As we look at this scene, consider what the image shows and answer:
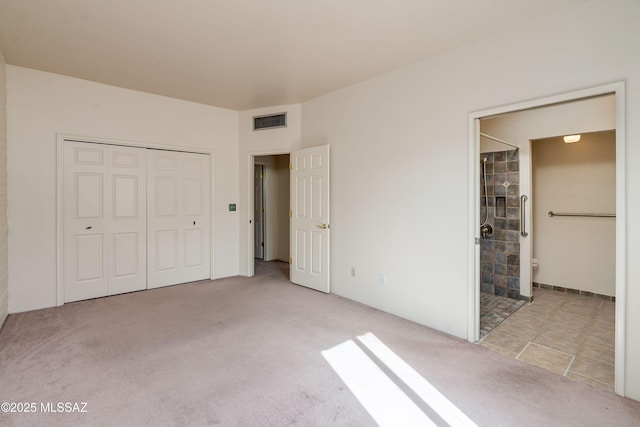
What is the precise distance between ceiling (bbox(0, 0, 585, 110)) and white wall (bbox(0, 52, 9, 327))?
0.34 m

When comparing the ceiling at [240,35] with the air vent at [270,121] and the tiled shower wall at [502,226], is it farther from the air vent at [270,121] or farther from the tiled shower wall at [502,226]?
the tiled shower wall at [502,226]

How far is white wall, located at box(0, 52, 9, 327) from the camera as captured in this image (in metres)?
3.16

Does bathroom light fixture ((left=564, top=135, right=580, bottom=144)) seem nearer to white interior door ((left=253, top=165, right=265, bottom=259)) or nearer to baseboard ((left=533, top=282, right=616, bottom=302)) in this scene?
baseboard ((left=533, top=282, right=616, bottom=302))

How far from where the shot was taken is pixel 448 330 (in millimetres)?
3000

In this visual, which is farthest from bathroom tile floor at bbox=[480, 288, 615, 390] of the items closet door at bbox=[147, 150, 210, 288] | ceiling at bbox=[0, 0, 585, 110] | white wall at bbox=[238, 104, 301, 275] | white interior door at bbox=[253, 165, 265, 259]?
white interior door at bbox=[253, 165, 265, 259]

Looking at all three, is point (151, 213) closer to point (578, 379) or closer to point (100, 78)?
point (100, 78)

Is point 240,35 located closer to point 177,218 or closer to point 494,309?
point 177,218

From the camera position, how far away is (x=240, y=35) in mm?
2791

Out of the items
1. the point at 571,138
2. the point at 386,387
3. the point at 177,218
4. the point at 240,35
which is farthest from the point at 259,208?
the point at 571,138

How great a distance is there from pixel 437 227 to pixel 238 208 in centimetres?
333

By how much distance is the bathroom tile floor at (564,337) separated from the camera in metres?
2.41

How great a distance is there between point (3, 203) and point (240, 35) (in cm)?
300

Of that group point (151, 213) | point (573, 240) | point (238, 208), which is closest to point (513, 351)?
point (573, 240)

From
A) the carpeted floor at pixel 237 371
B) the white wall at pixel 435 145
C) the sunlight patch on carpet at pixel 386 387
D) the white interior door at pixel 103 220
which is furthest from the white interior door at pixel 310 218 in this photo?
the white interior door at pixel 103 220
